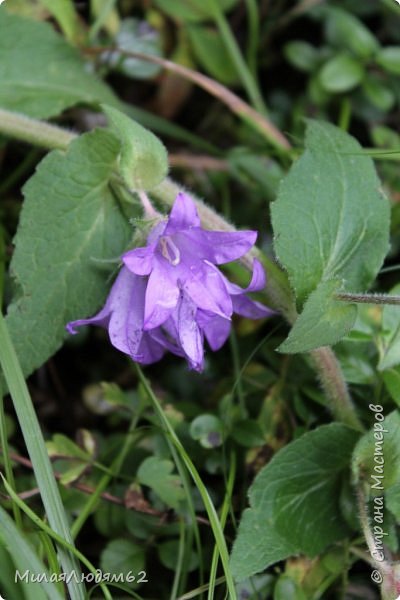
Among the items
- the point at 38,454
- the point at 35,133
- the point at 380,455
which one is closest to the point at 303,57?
the point at 35,133

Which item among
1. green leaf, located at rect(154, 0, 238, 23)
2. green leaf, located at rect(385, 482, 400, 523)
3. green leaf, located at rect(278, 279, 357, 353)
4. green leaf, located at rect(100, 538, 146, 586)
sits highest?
green leaf, located at rect(154, 0, 238, 23)

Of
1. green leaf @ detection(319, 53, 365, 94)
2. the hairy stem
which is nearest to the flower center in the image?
the hairy stem

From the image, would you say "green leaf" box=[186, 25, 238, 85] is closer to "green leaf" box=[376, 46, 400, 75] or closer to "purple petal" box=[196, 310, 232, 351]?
"green leaf" box=[376, 46, 400, 75]

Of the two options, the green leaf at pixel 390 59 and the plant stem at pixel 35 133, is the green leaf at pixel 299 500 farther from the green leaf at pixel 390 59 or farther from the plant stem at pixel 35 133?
the green leaf at pixel 390 59

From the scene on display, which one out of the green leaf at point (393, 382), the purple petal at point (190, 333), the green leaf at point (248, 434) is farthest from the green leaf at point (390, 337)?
the purple petal at point (190, 333)

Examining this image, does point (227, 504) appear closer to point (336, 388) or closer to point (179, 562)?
point (179, 562)

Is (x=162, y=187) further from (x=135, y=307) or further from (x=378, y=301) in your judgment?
(x=378, y=301)
